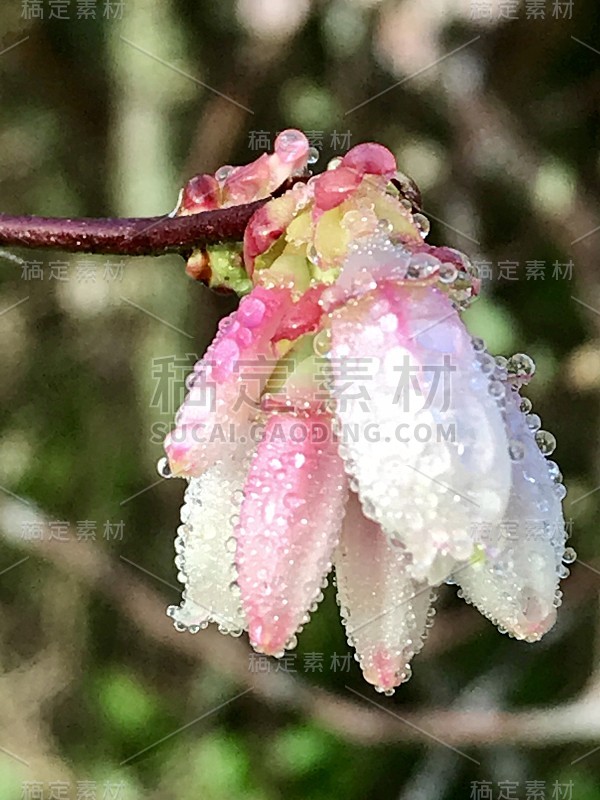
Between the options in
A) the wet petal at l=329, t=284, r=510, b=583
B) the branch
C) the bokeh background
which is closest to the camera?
the wet petal at l=329, t=284, r=510, b=583

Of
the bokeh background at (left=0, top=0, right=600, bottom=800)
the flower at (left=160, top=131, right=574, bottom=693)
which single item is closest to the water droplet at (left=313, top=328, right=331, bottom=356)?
the flower at (left=160, top=131, right=574, bottom=693)

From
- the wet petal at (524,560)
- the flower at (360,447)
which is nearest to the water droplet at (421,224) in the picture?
the flower at (360,447)

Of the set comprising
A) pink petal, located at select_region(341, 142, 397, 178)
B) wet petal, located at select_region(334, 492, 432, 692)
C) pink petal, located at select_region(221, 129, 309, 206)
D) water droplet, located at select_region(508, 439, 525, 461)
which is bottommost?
wet petal, located at select_region(334, 492, 432, 692)

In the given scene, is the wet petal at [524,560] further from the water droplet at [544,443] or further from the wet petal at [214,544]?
the wet petal at [214,544]

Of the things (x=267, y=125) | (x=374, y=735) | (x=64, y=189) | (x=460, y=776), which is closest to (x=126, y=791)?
(x=374, y=735)

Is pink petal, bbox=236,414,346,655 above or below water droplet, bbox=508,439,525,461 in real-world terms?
below

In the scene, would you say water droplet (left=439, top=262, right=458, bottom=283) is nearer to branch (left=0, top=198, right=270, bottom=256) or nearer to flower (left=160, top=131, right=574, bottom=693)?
flower (left=160, top=131, right=574, bottom=693)

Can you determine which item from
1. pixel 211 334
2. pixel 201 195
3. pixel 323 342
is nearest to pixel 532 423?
pixel 323 342
